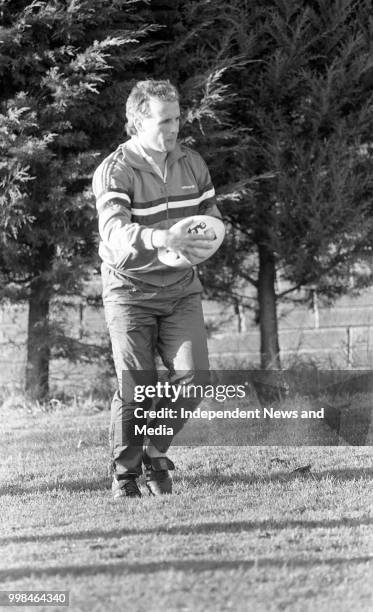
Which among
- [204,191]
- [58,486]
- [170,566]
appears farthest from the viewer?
[58,486]

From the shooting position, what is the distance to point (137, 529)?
4352 millimetres

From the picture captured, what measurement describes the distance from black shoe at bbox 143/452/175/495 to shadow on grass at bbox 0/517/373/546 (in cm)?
67

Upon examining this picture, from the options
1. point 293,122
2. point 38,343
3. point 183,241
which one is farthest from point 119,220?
point 293,122

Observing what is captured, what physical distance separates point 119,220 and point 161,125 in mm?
512

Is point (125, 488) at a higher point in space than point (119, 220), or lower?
lower

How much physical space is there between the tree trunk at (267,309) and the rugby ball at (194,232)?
3.57 metres

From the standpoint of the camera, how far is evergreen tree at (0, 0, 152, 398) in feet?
22.5

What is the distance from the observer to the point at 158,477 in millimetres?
5113

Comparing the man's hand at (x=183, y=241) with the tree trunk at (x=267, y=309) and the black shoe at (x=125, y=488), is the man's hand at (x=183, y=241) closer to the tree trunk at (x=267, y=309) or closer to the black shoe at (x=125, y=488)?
the black shoe at (x=125, y=488)

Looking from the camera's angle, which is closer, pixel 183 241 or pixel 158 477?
pixel 183 241

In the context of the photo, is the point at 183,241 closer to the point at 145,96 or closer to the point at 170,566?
the point at 145,96

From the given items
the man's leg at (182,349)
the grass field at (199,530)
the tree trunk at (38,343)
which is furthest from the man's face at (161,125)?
the tree trunk at (38,343)

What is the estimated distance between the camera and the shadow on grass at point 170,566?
12.1 ft

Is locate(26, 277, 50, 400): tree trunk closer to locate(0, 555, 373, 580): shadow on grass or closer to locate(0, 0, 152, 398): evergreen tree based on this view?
locate(0, 0, 152, 398): evergreen tree
